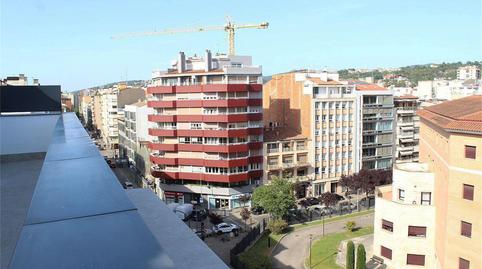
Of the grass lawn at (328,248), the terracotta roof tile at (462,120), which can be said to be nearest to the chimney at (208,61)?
the grass lawn at (328,248)

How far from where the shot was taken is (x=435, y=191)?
28453 mm

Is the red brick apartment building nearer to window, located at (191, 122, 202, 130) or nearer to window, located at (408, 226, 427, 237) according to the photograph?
window, located at (191, 122, 202, 130)

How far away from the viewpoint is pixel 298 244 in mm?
37438

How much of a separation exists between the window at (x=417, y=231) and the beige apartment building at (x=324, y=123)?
28253 millimetres

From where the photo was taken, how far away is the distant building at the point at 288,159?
5425 cm

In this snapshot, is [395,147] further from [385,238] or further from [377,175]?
[385,238]

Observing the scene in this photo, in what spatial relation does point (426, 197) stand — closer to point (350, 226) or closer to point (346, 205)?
point (350, 226)

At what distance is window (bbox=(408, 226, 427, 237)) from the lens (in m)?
28.4

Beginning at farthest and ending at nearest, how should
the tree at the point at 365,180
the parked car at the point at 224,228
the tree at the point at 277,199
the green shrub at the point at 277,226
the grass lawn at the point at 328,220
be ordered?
1. the tree at the point at 365,180
2. the grass lawn at the point at 328,220
3. the tree at the point at 277,199
4. the parked car at the point at 224,228
5. the green shrub at the point at 277,226

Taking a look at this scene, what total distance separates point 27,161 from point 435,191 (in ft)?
80.8

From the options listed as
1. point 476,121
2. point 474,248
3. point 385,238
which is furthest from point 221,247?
point 476,121

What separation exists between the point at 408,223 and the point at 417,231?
2.56ft

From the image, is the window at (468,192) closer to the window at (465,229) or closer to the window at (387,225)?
the window at (465,229)

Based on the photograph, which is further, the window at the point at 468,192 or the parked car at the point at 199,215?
the parked car at the point at 199,215
